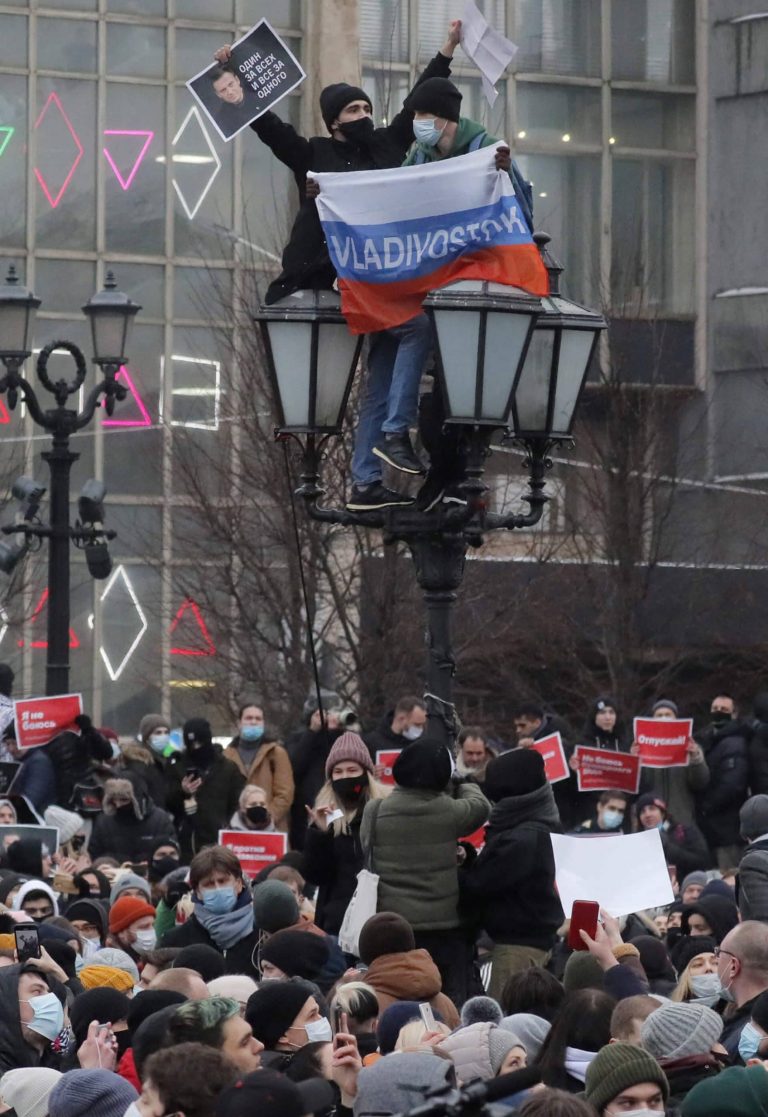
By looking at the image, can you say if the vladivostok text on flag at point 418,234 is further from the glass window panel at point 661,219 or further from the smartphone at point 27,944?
the glass window panel at point 661,219

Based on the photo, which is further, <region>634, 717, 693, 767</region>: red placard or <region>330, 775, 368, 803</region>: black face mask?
<region>634, 717, 693, 767</region>: red placard

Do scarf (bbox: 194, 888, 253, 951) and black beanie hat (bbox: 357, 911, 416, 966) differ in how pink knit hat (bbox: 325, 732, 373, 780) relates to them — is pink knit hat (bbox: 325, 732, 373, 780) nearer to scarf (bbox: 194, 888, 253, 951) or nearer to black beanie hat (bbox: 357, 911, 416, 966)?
scarf (bbox: 194, 888, 253, 951)

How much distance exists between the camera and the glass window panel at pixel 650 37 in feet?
123

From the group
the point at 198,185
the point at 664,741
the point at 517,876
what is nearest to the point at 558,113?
the point at 198,185

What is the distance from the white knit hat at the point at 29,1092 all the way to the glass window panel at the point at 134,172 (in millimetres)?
27314

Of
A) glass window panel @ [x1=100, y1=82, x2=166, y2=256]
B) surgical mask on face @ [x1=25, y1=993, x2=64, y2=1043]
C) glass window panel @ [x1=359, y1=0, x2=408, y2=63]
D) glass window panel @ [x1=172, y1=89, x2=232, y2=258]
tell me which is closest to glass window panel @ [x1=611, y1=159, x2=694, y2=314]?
glass window panel @ [x1=359, y1=0, x2=408, y2=63]

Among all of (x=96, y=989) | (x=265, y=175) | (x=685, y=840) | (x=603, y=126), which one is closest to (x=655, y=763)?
(x=685, y=840)

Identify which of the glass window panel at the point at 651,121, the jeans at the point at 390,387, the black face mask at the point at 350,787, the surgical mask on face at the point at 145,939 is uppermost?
the glass window panel at the point at 651,121

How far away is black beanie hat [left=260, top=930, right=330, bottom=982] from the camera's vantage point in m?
9.10

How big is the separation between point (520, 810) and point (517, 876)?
1.00 ft

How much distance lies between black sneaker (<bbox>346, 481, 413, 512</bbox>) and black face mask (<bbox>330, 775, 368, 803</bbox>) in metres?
1.43

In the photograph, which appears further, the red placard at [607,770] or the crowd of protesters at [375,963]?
the red placard at [607,770]

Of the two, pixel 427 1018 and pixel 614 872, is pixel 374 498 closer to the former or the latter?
pixel 614 872

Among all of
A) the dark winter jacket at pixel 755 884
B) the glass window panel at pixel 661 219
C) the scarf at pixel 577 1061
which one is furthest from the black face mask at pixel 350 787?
the glass window panel at pixel 661 219
